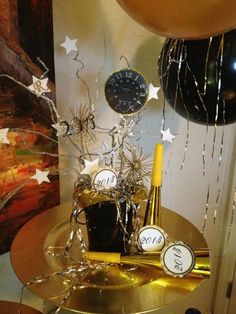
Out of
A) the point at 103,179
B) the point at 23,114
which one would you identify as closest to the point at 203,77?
the point at 103,179

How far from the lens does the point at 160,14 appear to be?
0.59 m

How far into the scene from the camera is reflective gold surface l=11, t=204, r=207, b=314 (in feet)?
2.34

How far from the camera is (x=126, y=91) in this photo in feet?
2.78

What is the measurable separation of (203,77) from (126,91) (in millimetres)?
189

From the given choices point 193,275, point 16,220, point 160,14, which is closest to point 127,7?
point 160,14

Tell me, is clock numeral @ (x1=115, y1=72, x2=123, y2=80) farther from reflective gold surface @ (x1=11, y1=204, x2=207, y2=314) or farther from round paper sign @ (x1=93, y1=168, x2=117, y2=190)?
reflective gold surface @ (x1=11, y1=204, x2=207, y2=314)

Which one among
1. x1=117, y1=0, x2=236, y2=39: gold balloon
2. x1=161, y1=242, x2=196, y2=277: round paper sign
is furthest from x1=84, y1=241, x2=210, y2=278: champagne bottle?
x1=117, y1=0, x2=236, y2=39: gold balloon

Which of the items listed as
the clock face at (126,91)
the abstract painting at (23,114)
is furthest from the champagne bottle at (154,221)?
the abstract painting at (23,114)

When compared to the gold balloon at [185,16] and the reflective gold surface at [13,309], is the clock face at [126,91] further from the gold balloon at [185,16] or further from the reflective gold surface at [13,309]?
the reflective gold surface at [13,309]

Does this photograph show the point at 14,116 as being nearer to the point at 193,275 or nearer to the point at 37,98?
the point at 37,98

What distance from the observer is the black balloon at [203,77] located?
76cm

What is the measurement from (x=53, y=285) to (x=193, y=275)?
315mm

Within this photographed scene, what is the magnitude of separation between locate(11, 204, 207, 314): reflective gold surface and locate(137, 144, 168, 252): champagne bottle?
0.06 meters

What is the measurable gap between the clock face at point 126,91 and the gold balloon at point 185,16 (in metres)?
0.20
